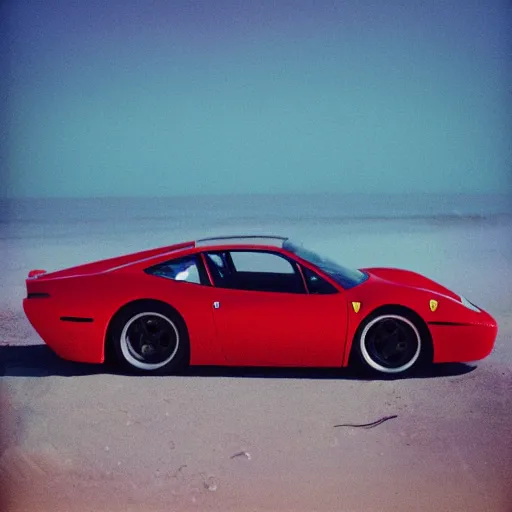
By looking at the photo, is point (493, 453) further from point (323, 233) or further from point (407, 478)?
point (323, 233)

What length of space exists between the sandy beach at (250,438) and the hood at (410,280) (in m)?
0.67

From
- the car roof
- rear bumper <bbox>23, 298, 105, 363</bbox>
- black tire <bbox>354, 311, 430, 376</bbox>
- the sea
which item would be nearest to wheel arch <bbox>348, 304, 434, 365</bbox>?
black tire <bbox>354, 311, 430, 376</bbox>

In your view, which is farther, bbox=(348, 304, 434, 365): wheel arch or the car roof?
the car roof

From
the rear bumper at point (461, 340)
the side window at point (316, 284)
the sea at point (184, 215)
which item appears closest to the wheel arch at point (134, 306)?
the side window at point (316, 284)

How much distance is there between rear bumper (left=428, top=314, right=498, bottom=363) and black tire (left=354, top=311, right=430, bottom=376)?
4.0 inches

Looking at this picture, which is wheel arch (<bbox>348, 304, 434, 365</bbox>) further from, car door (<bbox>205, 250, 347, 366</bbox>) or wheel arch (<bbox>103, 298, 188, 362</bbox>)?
wheel arch (<bbox>103, 298, 188, 362</bbox>)


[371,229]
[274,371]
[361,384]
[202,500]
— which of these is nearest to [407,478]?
[202,500]

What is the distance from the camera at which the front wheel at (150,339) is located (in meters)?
5.41

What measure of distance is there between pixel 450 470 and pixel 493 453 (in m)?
0.39

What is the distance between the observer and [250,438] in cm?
427

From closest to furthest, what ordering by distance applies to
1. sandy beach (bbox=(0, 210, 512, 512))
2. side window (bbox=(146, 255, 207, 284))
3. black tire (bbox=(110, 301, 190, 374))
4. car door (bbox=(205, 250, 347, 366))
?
sandy beach (bbox=(0, 210, 512, 512))
car door (bbox=(205, 250, 347, 366))
black tire (bbox=(110, 301, 190, 374))
side window (bbox=(146, 255, 207, 284))

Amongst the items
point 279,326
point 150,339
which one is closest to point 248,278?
point 279,326

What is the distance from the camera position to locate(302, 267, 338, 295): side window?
5.40 m

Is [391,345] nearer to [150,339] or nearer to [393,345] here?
[393,345]
